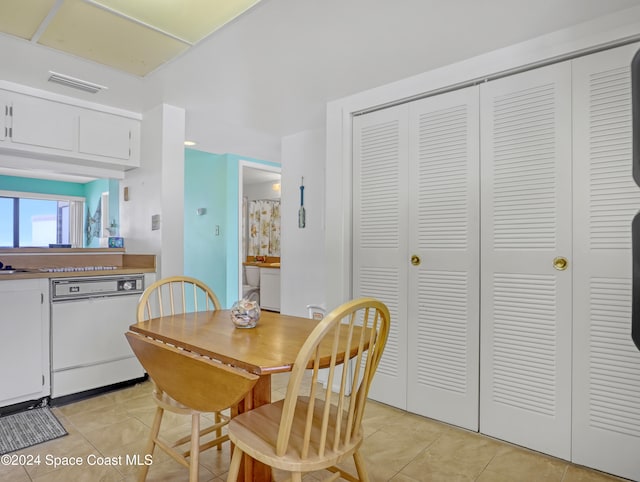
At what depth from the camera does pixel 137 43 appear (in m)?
2.06

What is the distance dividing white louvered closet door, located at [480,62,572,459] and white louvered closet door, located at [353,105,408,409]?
1.62ft

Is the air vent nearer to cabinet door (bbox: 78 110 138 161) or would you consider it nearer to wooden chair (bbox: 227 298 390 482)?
cabinet door (bbox: 78 110 138 161)

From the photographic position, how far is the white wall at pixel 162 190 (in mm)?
2973

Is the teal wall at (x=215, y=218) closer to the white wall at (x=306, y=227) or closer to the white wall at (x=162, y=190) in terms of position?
the white wall at (x=306, y=227)

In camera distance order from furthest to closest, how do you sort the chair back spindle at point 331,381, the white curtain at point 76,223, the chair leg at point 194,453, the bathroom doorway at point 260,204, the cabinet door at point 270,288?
the bathroom doorway at point 260,204
the cabinet door at point 270,288
the white curtain at point 76,223
the chair leg at point 194,453
the chair back spindle at point 331,381

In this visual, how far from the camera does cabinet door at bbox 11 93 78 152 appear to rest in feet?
8.41

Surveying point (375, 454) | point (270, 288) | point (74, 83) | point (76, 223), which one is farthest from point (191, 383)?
point (270, 288)

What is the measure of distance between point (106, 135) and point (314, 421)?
2680mm

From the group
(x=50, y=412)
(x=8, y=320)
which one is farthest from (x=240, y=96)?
(x=50, y=412)

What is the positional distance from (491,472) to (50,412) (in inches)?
98.3

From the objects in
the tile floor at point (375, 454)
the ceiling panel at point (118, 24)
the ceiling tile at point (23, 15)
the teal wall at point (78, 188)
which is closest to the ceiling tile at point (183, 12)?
the ceiling panel at point (118, 24)

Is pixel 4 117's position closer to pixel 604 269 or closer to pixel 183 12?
pixel 183 12

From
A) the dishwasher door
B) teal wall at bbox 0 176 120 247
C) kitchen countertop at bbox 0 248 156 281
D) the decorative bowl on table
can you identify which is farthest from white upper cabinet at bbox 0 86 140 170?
the decorative bowl on table

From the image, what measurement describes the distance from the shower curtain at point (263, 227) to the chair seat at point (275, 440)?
5.45 metres
